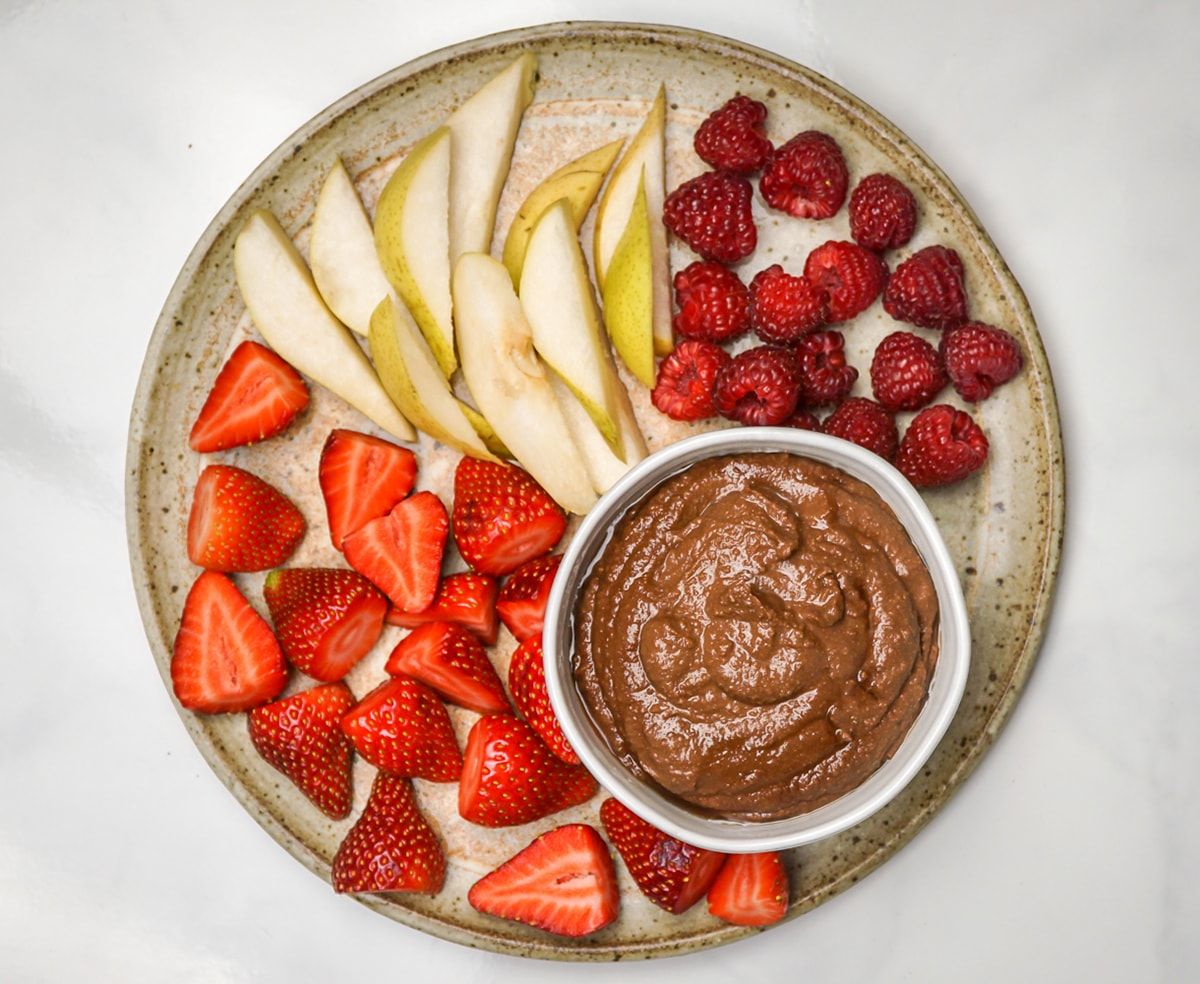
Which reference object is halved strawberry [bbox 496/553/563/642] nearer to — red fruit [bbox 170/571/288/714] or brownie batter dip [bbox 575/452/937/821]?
brownie batter dip [bbox 575/452/937/821]

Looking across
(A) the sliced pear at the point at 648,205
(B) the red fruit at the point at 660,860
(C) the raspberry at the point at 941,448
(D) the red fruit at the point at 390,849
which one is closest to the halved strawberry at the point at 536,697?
(B) the red fruit at the point at 660,860

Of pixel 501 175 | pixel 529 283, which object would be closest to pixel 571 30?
pixel 501 175

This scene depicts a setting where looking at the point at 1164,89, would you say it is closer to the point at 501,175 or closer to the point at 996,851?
the point at 501,175

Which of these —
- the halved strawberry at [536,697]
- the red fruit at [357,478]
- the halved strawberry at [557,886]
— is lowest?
the halved strawberry at [557,886]

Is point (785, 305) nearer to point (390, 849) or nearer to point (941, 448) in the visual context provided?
point (941, 448)

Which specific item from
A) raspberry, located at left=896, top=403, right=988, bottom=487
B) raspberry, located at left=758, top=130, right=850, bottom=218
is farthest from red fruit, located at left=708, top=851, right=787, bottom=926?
raspberry, located at left=758, top=130, right=850, bottom=218

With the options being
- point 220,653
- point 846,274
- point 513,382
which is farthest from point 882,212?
point 220,653

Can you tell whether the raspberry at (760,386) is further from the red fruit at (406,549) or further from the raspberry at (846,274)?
the red fruit at (406,549)
